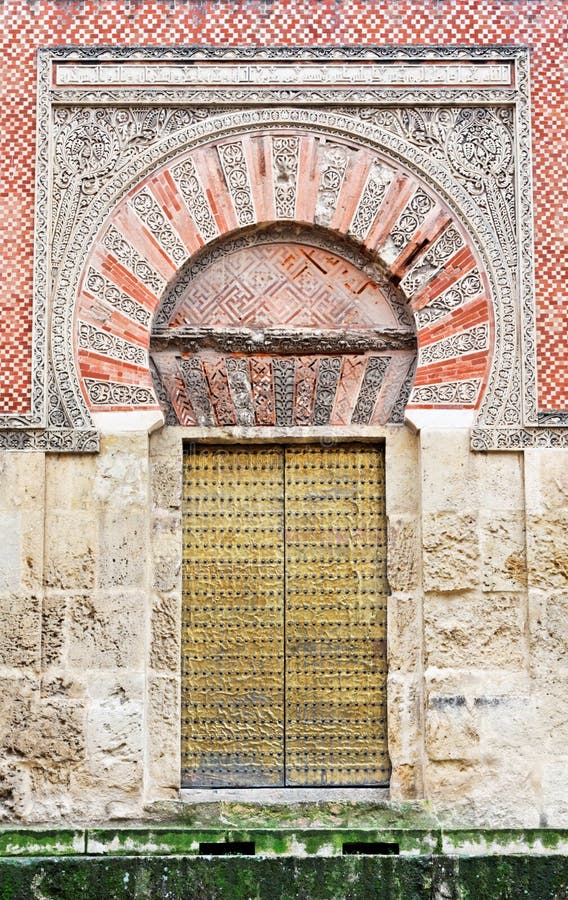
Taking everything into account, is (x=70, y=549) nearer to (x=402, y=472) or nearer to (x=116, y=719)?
(x=116, y=719)

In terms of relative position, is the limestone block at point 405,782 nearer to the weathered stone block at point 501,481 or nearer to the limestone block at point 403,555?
the limestone block at point 403,555

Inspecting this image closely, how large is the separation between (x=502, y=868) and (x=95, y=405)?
A: 9.23 feet

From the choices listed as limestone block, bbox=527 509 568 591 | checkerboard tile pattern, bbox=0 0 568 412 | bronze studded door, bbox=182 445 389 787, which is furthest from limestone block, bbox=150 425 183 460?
limestone block, bbox=527 509 568 591

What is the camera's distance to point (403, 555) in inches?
240

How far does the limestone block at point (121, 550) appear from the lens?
5883 millimetres

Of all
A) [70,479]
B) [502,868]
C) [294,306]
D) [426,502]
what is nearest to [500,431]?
[426,502]

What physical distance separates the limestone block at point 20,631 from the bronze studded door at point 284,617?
2.24ft

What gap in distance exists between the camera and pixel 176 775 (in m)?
5.93

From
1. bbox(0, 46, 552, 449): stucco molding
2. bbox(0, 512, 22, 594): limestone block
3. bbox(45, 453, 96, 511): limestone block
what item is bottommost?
bbox(0, 512, 22, 594): limestone block

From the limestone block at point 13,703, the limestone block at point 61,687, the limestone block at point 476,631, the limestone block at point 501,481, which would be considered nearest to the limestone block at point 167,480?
the limestone block at point 61,687

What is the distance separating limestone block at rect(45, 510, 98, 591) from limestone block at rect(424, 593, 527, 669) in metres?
1.48

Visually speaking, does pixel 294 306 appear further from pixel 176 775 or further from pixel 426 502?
pixel 176 775

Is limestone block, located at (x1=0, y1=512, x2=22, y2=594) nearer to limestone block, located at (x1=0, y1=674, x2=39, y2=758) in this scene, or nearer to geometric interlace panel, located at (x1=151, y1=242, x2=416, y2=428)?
limestone block, located at (x1=0, y1=674, x2=39, y2=758)

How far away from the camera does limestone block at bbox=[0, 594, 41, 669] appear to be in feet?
19.0
